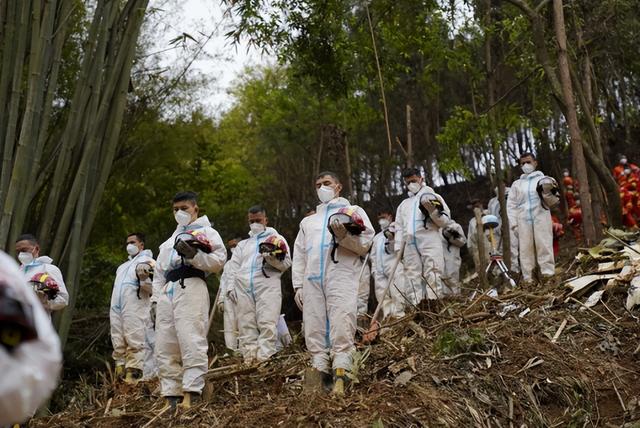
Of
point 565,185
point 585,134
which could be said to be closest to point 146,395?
point 585,134

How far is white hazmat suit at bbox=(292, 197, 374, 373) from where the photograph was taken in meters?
7.13

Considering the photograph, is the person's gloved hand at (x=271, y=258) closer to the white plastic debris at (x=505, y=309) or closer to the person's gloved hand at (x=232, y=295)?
the person's gloved hand at (x=232, y=295)

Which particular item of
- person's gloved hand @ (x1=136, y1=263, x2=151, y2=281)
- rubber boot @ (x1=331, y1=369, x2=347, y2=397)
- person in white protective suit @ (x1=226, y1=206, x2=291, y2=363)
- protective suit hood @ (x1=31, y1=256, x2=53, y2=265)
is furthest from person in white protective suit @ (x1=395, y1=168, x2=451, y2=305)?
protective suit hood @ (x1=31, y1=256, x2=53, y2=265)

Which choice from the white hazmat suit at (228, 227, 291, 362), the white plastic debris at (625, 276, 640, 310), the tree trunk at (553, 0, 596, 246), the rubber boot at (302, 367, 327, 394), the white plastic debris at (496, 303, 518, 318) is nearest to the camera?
the rubber boot at (302, 367, 327, 394)

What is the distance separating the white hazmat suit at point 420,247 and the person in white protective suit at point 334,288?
4066 millimetres

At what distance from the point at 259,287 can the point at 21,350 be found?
8.93m

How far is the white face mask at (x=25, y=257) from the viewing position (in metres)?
9.28

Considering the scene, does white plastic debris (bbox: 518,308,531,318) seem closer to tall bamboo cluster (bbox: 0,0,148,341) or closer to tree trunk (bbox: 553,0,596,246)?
tree trunk (bbox: 553,0,596,246)

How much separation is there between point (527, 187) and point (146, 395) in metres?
6.19

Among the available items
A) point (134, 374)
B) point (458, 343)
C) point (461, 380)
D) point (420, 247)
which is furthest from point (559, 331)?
point (134, 374)

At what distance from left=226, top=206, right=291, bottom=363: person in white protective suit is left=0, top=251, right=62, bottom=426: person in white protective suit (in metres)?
8.31

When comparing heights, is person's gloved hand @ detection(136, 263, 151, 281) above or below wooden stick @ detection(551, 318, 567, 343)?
above

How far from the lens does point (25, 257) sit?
932 centimetres

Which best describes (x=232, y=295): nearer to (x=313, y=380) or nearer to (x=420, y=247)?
(x=420, y=247)
